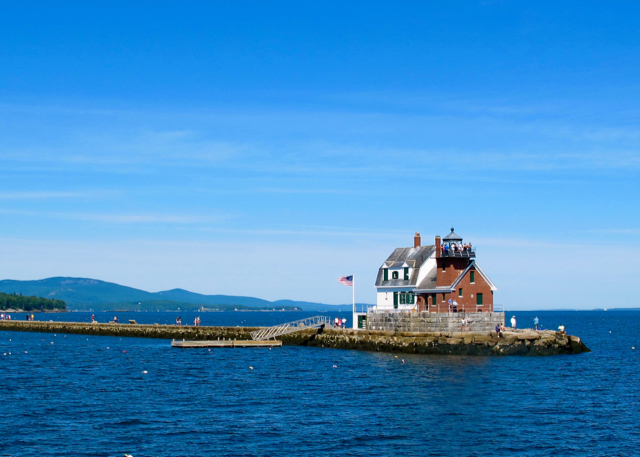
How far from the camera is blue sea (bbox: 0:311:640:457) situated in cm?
3441

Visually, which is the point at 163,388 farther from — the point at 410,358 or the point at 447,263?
the point at 447,263

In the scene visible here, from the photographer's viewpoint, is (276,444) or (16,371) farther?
(16,371)

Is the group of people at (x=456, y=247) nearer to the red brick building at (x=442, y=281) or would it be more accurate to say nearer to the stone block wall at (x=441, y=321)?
the red brick building at (x=442, y=281)

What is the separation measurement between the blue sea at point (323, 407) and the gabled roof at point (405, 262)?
13976 millimetres

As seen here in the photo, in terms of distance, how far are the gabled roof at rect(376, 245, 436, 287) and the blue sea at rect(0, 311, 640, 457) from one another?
45.9 ft

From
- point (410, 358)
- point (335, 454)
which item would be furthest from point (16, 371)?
point (335, 454)

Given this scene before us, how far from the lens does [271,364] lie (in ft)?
225

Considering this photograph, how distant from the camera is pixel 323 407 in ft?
146

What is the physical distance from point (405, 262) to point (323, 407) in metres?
41.6

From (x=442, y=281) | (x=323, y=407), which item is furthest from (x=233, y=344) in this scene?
(x=323, y=407)

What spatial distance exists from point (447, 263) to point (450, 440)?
42.9 m

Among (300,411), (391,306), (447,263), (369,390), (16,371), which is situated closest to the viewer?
(300,411)

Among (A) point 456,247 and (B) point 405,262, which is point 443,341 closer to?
(A) point 456,247

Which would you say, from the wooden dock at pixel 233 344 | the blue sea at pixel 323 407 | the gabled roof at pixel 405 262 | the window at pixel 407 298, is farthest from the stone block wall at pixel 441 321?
the wooden dock at pixel 233 344
